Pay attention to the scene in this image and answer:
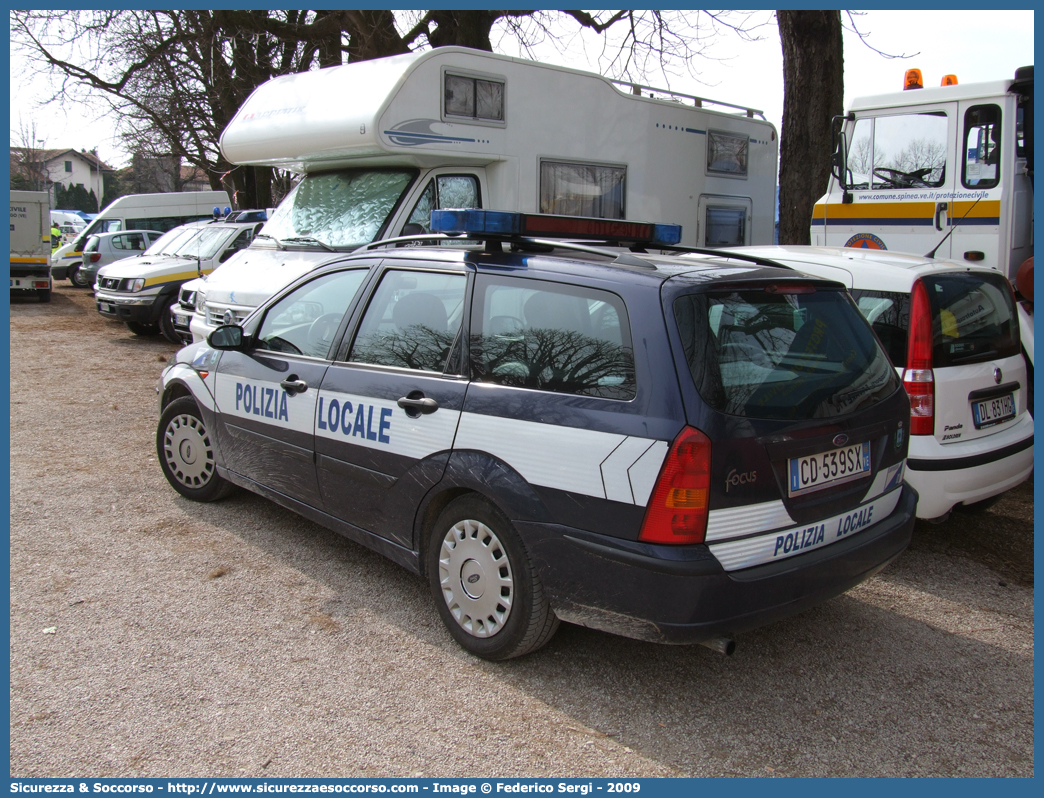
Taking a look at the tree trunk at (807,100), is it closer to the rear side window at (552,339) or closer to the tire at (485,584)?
the rear side window at (552,339)

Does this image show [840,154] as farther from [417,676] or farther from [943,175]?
[417,676]

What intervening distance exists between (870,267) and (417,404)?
2738mm

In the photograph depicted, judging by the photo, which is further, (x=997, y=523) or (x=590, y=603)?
(x=997, y=523)

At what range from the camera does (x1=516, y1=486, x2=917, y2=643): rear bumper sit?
2.89 m

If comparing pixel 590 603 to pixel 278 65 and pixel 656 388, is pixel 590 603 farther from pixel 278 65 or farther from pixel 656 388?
pixel 278 65

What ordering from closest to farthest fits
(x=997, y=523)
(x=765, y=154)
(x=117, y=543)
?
(x=117, y=543)
(x=997, y=523)
(x=765, y=154)

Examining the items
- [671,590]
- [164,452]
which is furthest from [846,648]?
[164,452]

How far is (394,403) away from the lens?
3.80 meters

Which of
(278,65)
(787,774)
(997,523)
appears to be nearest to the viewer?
(787,774)

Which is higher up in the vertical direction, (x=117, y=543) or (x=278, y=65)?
(x=278, y=65)

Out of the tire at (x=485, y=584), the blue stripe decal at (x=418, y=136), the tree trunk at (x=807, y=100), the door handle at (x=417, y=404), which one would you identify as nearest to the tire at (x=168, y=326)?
the blue stripe decal at (x=418, y=136)

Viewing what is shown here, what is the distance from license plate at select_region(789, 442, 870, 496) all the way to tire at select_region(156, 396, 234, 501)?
3568 mm

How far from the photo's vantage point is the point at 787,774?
9.32 feet

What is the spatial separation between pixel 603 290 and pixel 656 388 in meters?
0.49
